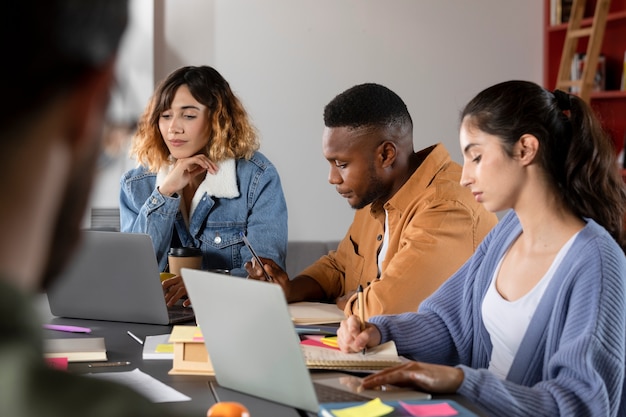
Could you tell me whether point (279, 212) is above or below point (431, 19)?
below

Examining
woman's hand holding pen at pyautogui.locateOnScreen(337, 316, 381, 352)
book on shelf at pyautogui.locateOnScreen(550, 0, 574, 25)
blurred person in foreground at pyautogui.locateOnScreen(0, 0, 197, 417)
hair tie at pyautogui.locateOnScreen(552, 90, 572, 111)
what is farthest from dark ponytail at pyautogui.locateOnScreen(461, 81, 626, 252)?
book on shelf at pyautogui.locateOnScreen(550, 0, 574, 25)

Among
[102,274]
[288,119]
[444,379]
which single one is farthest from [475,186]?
[288,119]

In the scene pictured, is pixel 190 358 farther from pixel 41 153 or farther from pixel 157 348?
pixel 41 153

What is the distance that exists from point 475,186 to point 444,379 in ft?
1.65

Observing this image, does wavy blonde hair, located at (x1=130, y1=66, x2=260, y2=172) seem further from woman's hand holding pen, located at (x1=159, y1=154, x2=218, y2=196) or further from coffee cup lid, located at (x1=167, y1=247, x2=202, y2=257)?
coffee cup lid, located at (x1=167, y1=247, x2=202, y2=257)

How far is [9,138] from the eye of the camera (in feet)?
0.85

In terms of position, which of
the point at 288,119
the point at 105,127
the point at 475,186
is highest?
the point at 105,127

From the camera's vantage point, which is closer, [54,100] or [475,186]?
[54,100]

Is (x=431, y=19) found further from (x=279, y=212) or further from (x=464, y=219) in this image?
(x=464, y=219)

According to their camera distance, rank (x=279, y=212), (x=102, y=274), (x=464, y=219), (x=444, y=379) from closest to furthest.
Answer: (x=444, y=379) < (x=102, y=274) < (x=464, y=219) < (x=279, y=212)

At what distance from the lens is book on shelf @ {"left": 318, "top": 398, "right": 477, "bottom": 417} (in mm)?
1227

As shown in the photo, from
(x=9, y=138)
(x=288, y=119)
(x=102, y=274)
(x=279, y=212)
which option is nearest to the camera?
(x=9, y=138)

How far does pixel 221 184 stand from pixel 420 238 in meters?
Result: 0.77

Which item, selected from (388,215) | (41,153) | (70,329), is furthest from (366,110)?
(41,153)
